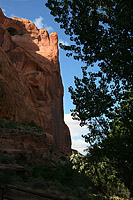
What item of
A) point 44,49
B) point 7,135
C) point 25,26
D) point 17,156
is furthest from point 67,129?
point 17,156

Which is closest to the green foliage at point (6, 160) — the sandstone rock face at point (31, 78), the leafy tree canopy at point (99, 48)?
the leafy tree canopy at point (99, 48)

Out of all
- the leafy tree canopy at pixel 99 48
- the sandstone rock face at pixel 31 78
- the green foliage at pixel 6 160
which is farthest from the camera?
the sandstone rock face at pixel 31 78

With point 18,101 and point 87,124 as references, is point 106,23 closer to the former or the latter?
point 87,124

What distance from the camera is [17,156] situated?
1562 cm

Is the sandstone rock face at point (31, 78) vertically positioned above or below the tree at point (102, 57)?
above

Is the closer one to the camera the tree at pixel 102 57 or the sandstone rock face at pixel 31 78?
the tree at pixel 102 57

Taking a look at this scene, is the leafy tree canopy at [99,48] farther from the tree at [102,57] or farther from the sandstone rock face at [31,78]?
the sandstone rock face at [31,78]

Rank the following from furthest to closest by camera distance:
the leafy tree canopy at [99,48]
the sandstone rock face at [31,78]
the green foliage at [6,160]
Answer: the sandstone rock face at [31,78] → the green foliage at [6,160] → the leafy tree canopy at [99,48]

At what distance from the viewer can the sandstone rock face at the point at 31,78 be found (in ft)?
101

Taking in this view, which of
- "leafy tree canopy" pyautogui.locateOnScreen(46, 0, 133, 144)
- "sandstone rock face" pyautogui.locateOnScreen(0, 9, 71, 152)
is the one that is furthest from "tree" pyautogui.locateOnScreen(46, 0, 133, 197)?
"sandstone rock face" pyautogui.locateOnScreen(0, 9, 71, 152)

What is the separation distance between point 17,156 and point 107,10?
1253 centimetres

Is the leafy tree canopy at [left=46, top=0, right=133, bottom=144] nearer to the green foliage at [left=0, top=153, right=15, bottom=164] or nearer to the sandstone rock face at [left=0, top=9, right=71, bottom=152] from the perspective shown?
the green foliage at [left=0, top=153, right=15, bottom=164]

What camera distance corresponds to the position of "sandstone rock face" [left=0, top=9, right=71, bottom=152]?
3092 cm

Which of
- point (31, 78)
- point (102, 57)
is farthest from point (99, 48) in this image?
point (31, 78)
